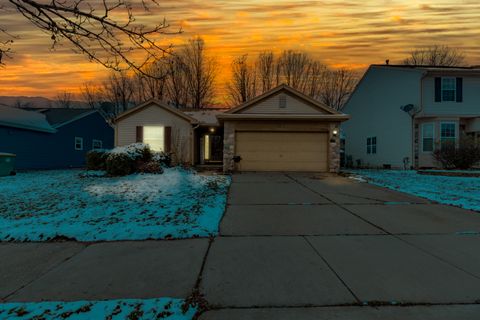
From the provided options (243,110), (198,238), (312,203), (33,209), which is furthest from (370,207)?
(243,110)

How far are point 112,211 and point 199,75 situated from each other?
29.7 meters

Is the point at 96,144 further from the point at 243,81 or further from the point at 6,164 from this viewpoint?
the point at 243,81

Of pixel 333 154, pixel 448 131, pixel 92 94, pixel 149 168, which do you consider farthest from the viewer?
pixel 92 94

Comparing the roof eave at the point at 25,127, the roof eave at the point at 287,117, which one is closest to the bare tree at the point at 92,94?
the roof eave at the point at 25,127

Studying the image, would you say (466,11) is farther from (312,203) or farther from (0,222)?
(0,222)

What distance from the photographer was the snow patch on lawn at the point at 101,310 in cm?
268

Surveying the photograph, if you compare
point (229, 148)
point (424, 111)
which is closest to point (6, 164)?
point (229, 148)

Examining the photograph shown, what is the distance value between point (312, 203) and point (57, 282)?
6080 millimetres

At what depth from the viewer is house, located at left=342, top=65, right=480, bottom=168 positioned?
1759 cm

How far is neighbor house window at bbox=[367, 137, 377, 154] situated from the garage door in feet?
23.3

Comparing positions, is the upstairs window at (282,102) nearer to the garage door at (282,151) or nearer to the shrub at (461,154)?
the garage door at (282,151)

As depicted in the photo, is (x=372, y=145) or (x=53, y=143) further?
(x=372, y=145)

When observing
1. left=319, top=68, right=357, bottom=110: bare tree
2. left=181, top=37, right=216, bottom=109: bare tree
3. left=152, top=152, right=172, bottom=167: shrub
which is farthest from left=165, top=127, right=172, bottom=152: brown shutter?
left=319, top=68, right=357, bottom=110: bare tree

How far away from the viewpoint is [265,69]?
115 feet
